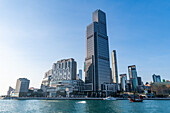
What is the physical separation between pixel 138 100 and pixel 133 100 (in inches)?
258

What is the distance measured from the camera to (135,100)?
Answer: 15262 cm

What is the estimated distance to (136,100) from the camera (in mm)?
→ 153000

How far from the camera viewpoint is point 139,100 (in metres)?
154

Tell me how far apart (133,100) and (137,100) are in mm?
5221

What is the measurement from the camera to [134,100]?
5984 inches

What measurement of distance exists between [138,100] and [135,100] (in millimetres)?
3840

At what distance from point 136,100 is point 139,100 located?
12.4 feet

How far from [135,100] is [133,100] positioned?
8.95ft

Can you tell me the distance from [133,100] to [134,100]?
1241 mm

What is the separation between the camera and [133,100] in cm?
15175

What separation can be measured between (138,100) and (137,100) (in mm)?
1339

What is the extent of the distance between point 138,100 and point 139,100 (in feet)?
4.14
